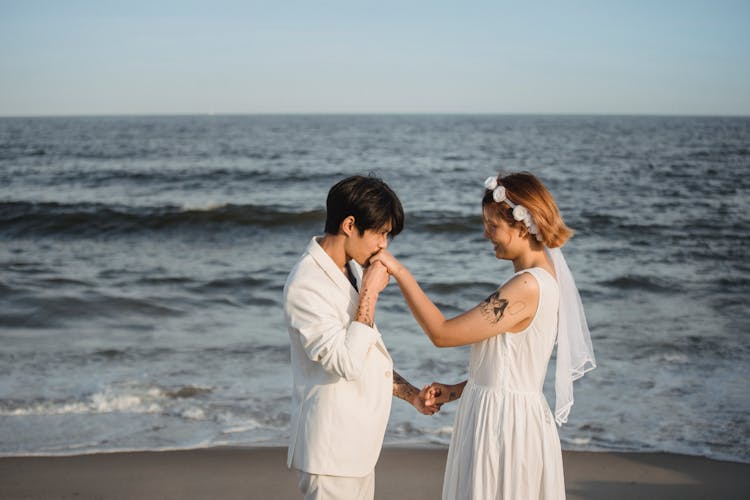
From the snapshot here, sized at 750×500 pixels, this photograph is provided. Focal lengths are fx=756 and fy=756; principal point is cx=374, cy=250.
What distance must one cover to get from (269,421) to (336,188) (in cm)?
382

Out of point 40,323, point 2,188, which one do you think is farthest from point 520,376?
point 2,188

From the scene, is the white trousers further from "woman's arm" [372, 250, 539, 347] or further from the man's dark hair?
the man's dark hair

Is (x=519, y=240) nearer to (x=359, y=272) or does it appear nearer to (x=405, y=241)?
(x=359, y=272)

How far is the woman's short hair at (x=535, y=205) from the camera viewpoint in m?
2.88

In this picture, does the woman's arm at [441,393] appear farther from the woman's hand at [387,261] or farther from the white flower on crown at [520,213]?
the white flower on crown at [520,213]

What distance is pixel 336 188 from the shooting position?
106 inches

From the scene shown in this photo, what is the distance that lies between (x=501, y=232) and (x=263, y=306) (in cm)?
787

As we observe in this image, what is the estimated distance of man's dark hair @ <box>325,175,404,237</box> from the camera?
267 centimetres

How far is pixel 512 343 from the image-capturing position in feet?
9.57

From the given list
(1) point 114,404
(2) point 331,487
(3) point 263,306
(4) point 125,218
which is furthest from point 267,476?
(4) point 125,218

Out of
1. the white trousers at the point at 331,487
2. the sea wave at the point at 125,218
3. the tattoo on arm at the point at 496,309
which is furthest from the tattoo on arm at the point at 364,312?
the sea wave at the point at 125,218

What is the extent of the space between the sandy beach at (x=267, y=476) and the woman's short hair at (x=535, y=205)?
2459 mm

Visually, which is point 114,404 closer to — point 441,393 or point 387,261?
point 441,393

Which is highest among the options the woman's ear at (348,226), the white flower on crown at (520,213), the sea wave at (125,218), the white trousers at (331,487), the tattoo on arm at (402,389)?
the white flower on crown at (520,213)
